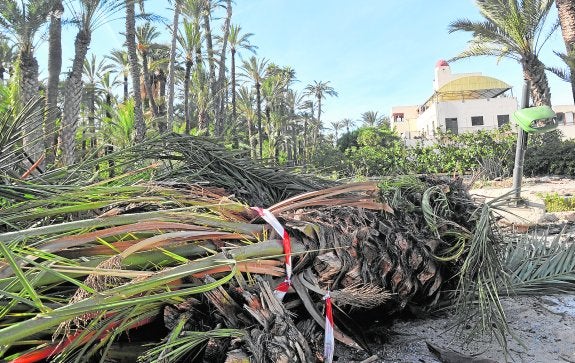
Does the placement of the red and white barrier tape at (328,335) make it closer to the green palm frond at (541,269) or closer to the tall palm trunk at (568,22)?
the green palm frond at (541,269)

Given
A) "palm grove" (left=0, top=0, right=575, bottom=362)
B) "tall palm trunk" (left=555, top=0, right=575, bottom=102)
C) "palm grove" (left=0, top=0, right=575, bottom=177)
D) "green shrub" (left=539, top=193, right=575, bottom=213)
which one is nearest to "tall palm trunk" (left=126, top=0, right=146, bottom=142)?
"palm grove" (left=0, top=0, right=575, bottom=177)

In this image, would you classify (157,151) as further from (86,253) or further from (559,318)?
(559,318)

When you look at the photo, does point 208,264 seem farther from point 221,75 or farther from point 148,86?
point 221,75

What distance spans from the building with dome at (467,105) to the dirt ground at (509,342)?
32.2 meters

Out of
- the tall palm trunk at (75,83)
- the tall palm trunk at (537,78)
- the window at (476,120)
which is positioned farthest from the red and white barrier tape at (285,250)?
the window at (476,120)

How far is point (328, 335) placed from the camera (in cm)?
177

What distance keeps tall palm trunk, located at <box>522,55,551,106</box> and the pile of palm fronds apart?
1704cm

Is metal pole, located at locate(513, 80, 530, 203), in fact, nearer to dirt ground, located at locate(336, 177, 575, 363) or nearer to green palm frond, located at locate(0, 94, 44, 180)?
dirt ground, located at locate(336, 177, 575, 363)

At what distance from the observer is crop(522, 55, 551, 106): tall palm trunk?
55.9 ft

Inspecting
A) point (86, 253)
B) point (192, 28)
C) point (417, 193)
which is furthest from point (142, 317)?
point (192, 28)

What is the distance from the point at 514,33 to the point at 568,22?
1698 mm

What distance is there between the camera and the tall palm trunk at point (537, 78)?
1705 centimetres

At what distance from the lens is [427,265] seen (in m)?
2.27

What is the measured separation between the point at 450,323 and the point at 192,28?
2567 cm
